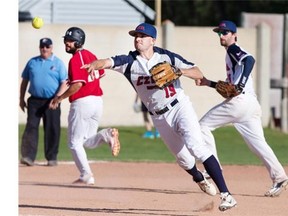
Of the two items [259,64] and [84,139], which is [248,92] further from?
[259,64]

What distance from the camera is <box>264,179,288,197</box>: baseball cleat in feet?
39.7

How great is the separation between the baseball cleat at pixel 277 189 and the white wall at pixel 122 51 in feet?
39.4

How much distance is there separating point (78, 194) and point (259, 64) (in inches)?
541

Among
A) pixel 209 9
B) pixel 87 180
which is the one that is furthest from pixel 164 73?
pixel 209 9

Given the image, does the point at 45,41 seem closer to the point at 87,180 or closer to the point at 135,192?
the point at 87,180

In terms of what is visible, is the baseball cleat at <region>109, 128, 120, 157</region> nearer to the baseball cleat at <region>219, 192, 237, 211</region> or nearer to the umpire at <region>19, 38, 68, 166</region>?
the baseball cleat at <region>219, 192, 237, 211</region>

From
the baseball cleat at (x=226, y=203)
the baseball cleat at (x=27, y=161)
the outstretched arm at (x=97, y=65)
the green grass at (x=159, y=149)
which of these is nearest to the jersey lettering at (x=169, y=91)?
the outstretched arm at (x=97, y=65)

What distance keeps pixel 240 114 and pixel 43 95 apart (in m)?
4.99

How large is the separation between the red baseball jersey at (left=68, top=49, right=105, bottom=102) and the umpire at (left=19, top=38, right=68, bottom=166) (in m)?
2.73

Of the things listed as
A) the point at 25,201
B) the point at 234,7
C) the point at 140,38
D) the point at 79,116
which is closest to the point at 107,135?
the point at 79,116

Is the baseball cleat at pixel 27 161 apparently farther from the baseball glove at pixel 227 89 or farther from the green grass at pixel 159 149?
the baseball glove at pixel 227 89

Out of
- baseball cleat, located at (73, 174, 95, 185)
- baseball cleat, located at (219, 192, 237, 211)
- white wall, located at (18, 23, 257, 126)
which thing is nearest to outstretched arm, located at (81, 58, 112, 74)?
baseball cleat, located at (219, 192, 237, 211)

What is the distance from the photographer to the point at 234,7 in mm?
44812
